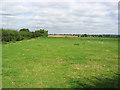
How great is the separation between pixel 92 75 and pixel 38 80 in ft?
9.15

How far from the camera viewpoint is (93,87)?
4566 millimetres

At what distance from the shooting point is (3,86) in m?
4.59

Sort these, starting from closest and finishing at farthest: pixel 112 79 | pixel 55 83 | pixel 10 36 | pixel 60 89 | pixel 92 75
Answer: pixel 60 89
pixel 55 83
pixel 112 79
pixel 92 75
pixel 10 36

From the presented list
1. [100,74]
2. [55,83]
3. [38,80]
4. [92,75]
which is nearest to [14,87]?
[38,80]

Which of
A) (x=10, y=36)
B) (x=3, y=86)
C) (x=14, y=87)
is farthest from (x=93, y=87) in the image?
(x=10, y=36)

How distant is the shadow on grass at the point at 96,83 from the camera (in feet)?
15.3

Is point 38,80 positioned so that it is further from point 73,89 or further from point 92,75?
point 92,75

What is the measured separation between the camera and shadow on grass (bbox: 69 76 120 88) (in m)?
4.66

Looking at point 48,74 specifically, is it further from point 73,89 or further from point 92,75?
point 92,75

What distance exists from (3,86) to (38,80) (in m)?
1.43

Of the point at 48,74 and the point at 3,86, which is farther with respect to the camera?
the point at 48,74

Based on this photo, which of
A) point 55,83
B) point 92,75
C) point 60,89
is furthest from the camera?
point 92,75

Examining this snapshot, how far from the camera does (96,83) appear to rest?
4.93 metres

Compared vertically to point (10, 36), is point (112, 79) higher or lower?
lower
